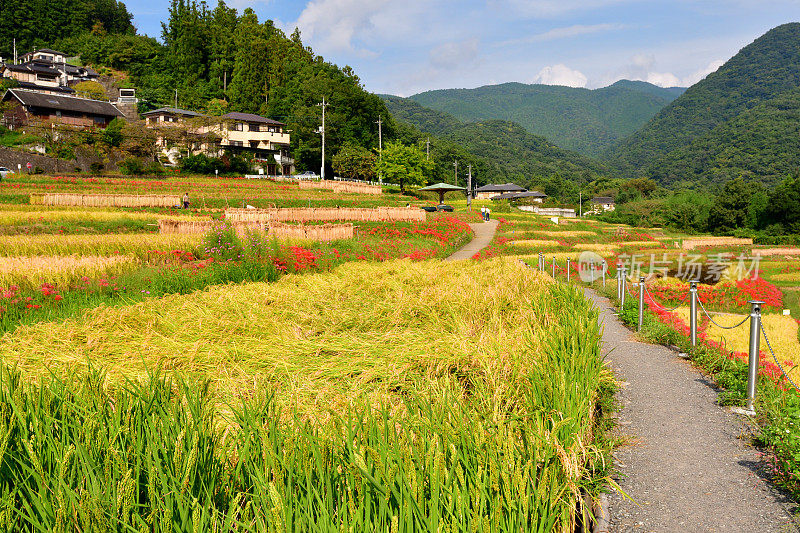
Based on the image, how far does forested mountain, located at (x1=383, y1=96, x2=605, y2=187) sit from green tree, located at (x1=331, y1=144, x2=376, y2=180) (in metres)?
27.1

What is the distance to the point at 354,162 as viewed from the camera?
6838 cm

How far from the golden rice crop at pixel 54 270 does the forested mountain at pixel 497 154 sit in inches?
3303

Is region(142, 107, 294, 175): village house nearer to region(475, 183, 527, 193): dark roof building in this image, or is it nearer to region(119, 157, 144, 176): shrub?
region(119, 157, 144, 176): shrub

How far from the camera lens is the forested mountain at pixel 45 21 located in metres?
98.3

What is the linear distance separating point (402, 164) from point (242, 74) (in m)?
39.7

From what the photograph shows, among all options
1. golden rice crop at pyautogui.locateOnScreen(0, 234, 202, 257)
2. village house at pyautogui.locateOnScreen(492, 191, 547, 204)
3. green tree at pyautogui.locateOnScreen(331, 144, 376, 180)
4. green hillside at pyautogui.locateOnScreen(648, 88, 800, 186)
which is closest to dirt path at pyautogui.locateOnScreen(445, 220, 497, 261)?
golden rice crop at pyautogui.locateOnScreen(0, 234, 202, 257)

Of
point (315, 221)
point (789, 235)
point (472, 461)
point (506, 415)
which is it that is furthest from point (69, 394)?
point (789, 235)

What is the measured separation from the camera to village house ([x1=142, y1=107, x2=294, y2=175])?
58.7 m

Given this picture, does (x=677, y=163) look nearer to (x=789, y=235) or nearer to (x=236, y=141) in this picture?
(x=789, y=235)

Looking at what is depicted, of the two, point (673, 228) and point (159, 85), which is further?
point (159, 85)

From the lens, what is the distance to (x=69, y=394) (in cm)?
374

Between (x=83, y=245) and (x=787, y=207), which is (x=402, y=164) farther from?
(x=83, y=245)

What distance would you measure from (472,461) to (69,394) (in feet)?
9.97

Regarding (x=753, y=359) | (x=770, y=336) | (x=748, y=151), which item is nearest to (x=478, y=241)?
(x=770, y=336)
